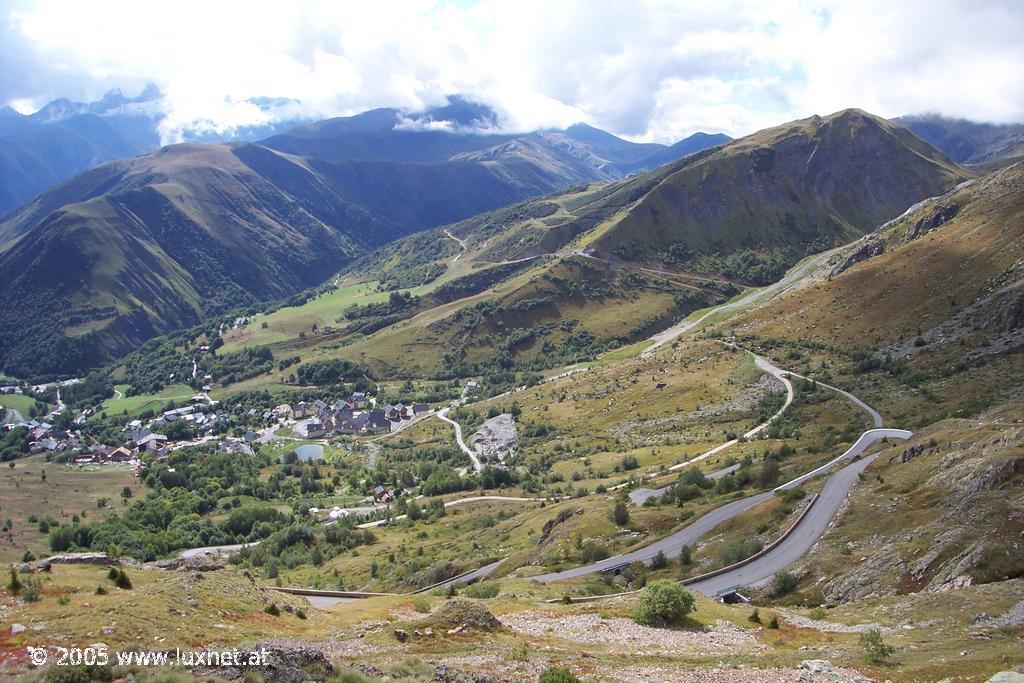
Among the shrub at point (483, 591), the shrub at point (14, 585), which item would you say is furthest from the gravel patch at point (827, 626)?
the shrub at point (14, 585)

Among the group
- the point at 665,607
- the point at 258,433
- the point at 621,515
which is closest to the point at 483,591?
the point at 665,607

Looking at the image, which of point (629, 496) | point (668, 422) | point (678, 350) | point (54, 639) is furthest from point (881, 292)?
point (54, 639)

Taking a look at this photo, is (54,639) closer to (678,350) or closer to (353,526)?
(353,526)

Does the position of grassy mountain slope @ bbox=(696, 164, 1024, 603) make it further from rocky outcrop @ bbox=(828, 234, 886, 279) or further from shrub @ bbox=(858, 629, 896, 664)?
shrub @ bbox=(858, 629, 896, 664)

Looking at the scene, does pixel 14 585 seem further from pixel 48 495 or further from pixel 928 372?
pixel 48 495

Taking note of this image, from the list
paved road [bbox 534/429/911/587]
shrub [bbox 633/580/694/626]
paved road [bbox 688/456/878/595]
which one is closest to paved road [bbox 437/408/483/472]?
paved road [bbox 534/429/911/587]

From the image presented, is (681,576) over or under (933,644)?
under

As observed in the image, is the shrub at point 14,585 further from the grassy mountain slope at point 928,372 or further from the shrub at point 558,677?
the grassy mountain slope at point 928,372

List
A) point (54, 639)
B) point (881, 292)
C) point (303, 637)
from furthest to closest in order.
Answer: point (881, 292), point (303, 637), point (54, 639)
